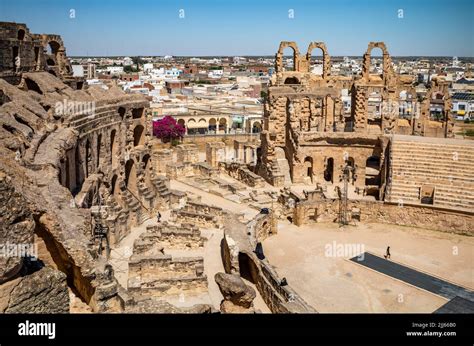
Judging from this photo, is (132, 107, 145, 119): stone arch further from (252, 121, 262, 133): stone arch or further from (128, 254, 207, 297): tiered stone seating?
(252, 121, 262, 133): stone arch

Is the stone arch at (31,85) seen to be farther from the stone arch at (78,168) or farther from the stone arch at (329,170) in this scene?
the stone arch at (329,170)

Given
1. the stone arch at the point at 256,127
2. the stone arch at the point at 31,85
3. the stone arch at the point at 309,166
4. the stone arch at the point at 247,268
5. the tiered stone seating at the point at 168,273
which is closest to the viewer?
the tiered stone seating at the point at 168,273

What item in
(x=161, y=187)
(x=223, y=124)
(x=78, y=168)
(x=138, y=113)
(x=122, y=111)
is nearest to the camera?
(x=78, y=168)

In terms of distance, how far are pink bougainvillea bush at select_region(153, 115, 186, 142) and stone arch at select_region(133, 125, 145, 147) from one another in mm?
19780

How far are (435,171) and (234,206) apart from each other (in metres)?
11.2

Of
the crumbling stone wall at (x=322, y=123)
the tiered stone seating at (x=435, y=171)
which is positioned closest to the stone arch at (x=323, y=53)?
the crumbling stone wall at (x=322, y=123)

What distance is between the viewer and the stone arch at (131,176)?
26.6 metres

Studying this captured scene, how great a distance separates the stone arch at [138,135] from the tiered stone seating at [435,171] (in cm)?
1460

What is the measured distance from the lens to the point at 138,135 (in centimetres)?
2861

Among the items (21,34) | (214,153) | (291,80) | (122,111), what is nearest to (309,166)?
(214,153)

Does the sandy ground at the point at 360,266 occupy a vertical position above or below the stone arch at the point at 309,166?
below

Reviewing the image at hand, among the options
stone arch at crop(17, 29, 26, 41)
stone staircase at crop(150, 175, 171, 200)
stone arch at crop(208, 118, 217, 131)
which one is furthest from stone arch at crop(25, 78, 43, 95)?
stone arch at crop(208, 118, 217, 131)

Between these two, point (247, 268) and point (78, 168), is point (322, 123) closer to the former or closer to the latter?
point (247, 268)

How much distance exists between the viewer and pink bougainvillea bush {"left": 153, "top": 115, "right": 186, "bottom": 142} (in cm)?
4856
